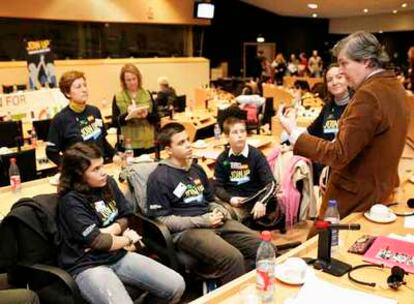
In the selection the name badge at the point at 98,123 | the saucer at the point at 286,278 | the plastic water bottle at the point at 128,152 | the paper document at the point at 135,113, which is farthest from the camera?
the paper document at the point at 135,113

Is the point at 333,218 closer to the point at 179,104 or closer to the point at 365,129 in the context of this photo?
the point at 365,129

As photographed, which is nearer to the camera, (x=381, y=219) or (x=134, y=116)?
(x=381, y=219)

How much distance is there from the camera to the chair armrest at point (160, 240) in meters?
2.72

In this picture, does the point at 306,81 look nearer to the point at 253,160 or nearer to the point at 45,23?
the point at 45,23

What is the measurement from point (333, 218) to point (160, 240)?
1116mm

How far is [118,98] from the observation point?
4422 mm

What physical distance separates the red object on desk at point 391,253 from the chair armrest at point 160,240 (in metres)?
1.16

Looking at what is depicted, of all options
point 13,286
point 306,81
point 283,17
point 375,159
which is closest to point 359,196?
point 375,159

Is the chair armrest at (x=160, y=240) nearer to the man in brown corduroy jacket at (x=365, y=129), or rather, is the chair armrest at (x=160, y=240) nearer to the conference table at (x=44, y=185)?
the conference table at (x=44, y=185)

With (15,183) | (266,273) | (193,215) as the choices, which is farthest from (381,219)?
(15,183)

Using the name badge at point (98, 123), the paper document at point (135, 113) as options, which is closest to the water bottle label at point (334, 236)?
the name badge at point (98, 123)

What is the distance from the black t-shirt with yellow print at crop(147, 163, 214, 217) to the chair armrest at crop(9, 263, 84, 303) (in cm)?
77

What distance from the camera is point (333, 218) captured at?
2.10 meters

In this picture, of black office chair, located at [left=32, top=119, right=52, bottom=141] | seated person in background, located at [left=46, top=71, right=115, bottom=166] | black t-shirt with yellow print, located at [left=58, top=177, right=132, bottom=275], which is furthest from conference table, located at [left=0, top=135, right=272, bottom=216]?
black office chair, located at [left=32, top=119, right=52, bottom=141]
